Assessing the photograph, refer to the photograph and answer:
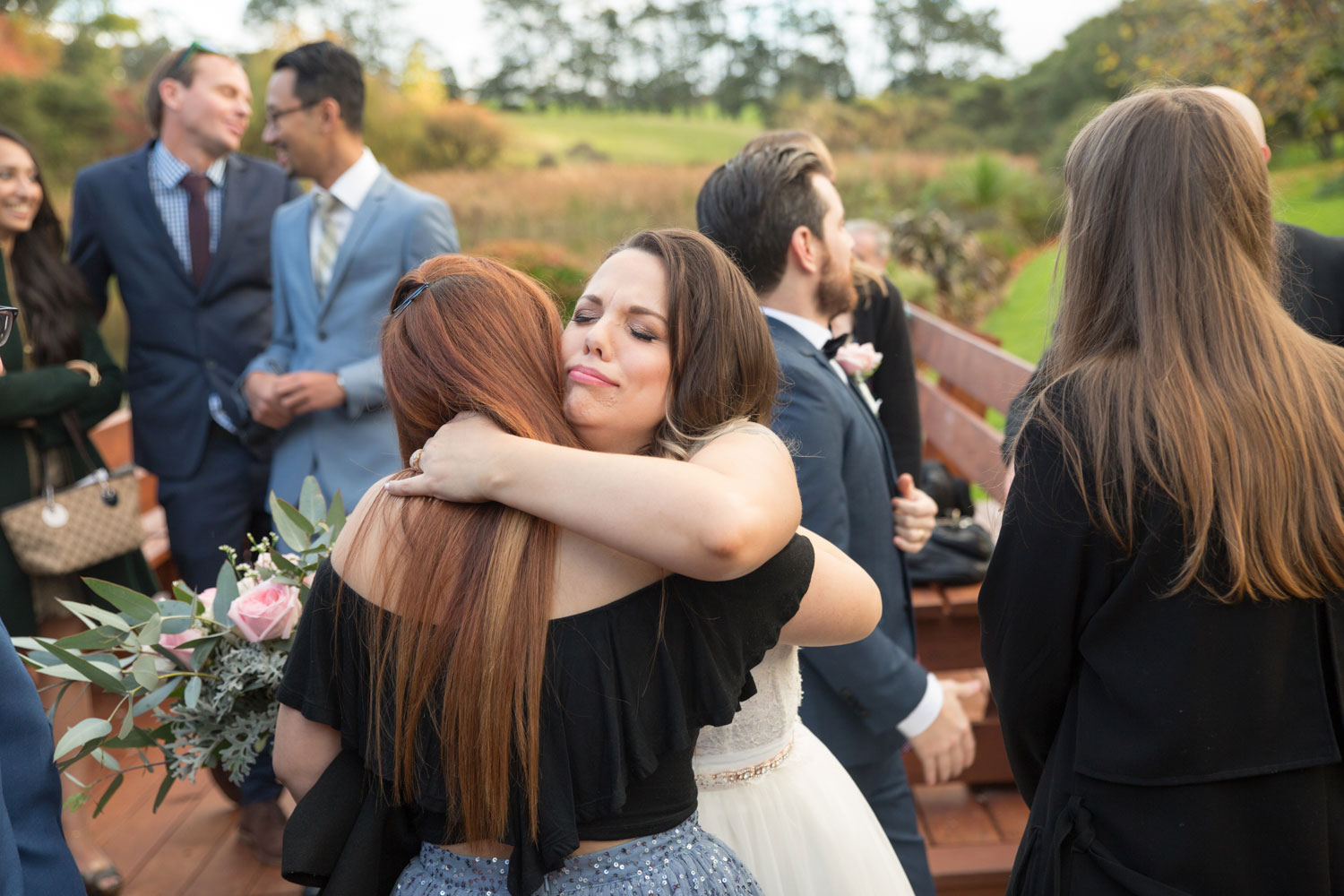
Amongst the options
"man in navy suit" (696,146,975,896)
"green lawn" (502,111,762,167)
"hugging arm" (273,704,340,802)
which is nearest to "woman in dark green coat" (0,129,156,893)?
"hugging arm" (273,704,340,802)

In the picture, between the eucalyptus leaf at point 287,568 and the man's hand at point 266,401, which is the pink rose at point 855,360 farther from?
the man's hand at point 266,401

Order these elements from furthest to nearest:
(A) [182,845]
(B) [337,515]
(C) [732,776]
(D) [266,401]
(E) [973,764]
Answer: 1. (E) [973,764]
2. (D) [266,401]
3. (A) [182,845]
4. (B) [337,515]
5. (C) [732,776]

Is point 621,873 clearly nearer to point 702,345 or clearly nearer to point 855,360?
point 702,345

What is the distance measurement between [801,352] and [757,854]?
1153 mm

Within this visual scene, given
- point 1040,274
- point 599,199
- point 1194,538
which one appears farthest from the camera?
point 599,199

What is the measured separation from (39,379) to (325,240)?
1016 millimetres

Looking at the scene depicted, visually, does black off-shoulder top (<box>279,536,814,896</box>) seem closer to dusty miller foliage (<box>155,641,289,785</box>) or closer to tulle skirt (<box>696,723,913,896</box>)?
tulle skirt (<box>696,723,913,896</box>)

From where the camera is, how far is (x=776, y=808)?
185cm

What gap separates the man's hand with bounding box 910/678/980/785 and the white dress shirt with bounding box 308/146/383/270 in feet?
8.28

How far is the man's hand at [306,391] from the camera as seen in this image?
3.37m

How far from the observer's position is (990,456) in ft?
13.9

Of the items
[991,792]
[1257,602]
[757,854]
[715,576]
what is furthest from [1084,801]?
[991,792]

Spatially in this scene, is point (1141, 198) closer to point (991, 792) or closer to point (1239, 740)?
point (1239, 740)

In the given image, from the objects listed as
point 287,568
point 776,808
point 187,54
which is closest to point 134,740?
point 287,568
